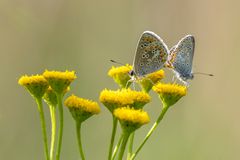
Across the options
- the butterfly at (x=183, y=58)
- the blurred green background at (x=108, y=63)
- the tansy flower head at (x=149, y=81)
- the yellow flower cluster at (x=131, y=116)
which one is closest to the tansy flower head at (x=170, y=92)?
the tansy flower head at (x=149, y=81)

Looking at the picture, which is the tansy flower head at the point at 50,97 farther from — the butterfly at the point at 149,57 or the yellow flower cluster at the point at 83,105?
the butterfly at the point at 149,57

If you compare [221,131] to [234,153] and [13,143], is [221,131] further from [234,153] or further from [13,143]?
[13,143]

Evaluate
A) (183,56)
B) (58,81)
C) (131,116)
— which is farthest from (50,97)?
(183,56)

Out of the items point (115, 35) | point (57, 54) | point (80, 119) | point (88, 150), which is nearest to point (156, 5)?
point (115, 35)

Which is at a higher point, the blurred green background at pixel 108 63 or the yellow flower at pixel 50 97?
the yellow flower at pixel 50 97

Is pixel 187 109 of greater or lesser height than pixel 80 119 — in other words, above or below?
below
